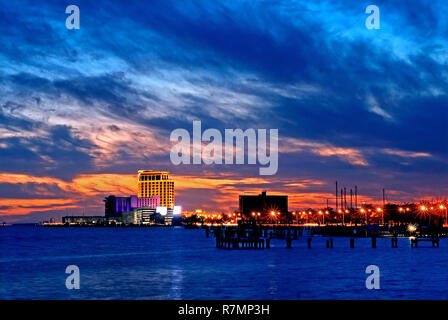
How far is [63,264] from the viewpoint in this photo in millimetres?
68688

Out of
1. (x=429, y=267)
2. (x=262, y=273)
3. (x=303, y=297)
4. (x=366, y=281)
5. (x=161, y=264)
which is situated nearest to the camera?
(x=303, y=297)

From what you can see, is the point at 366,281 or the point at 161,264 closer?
the point at 366,281

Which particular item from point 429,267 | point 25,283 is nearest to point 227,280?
point 25,283
